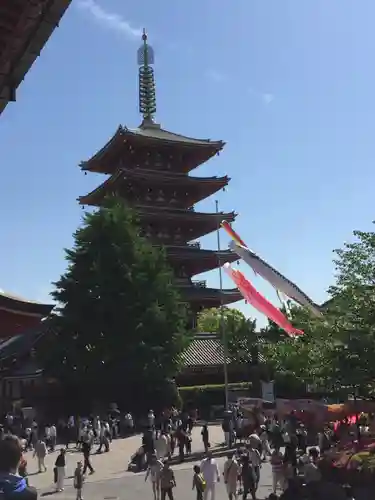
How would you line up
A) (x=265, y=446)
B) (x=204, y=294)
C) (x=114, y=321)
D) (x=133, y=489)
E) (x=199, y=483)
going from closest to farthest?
1. (x=199, y=483)
2. (x=133, y=489)
3. (x=265, y=446)
4. (x=114, y=321)
5. (x=204, y=294)

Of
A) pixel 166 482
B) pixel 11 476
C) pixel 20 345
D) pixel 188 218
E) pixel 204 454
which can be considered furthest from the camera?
pixel 188 218

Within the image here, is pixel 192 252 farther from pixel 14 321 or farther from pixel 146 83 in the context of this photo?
pixel 14 321

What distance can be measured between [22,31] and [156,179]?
40241 mm

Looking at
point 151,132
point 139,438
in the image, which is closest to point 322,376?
point 139,438

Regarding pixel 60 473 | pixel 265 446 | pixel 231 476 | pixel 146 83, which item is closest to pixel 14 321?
pixel 231 476

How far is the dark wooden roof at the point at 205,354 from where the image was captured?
3903 cm

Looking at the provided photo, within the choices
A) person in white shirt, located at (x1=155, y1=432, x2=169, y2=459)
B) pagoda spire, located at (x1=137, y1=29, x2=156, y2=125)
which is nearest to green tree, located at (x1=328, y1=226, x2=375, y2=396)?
person in white shirt, located at (x1=155, y1=432, x2=169, y2=459)

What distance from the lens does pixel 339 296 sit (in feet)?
59.2

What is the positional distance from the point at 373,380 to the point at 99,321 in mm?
20548

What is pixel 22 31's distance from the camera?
5383 mm

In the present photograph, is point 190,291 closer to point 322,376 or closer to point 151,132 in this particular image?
point 151,132

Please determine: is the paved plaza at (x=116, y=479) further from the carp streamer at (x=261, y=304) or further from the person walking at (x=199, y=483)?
the carp streamer at (x=261, y=304)

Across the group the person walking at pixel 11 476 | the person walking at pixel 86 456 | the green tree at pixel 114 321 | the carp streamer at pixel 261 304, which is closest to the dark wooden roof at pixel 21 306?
the person walking at pixel 11 476

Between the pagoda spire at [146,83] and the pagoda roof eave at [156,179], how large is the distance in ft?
33.1
